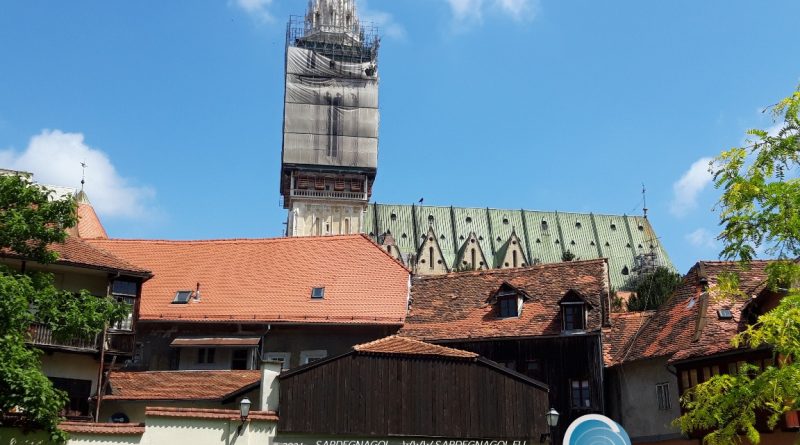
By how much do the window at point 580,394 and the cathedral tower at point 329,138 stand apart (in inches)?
2254

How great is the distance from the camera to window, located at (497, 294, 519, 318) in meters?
34.7

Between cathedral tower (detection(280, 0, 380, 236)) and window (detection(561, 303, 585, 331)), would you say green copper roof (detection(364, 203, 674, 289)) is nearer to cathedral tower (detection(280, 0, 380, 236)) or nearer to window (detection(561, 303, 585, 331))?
cathedral tower (detection(280, 0, 380, 236))

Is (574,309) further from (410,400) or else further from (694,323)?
(410,400)

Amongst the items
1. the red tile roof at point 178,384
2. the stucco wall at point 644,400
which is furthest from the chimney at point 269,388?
the stucco wall at point 644,400

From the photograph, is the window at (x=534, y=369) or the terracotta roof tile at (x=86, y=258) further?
the window at (x=534, y=369)

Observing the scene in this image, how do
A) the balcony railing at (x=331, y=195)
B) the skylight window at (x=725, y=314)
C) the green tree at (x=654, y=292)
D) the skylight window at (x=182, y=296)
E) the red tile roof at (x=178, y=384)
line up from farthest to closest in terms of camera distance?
the balcony railing at (x=331, y=195) < the green tree at (x=654, y=292) < the skylight window at (x=182, y=296) < the skylight window at (x=725, y=314) < the red tile roof at (x=178, y=384)

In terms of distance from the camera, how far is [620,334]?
3466cm

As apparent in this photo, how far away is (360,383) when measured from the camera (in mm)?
24969

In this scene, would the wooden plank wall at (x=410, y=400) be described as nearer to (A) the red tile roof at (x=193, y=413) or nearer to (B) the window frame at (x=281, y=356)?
(A) the red tile roof at (x=193, y=413)

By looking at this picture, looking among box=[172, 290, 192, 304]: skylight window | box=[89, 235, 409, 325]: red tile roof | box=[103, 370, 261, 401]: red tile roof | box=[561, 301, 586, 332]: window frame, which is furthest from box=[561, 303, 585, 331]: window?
box=[172, 290, 192, 304]: skylight window

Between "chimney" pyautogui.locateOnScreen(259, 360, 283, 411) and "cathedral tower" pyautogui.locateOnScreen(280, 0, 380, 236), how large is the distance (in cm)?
6352

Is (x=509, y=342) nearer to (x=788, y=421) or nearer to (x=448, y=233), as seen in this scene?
(x=788, y=421)

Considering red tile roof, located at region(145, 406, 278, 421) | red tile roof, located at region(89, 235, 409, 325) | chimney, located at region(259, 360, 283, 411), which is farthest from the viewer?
red tile roof, located at region(89, 235, 409, 325)

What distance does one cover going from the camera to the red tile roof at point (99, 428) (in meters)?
20.8
